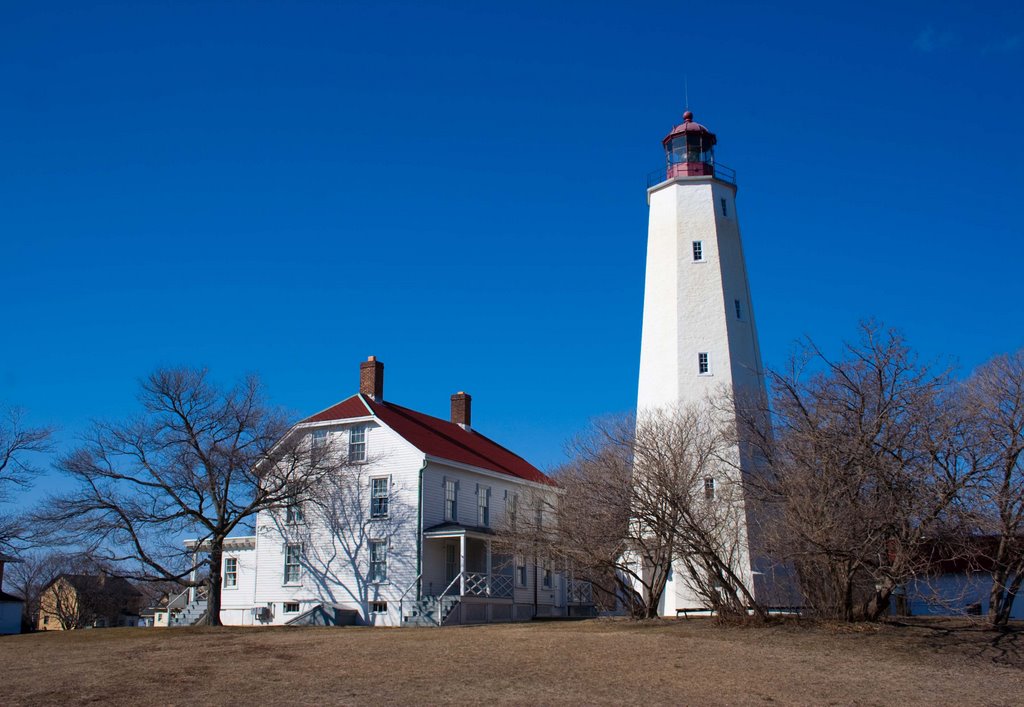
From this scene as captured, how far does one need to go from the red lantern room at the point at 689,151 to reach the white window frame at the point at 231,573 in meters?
20.7

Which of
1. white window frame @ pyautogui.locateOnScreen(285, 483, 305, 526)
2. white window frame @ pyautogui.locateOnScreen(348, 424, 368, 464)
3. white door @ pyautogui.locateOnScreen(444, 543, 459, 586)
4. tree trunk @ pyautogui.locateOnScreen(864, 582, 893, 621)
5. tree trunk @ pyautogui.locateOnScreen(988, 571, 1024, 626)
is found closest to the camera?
tree trunk @ pyautogui.locateOnScreen(864, 582, 893, 621)

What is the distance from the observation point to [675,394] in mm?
30688

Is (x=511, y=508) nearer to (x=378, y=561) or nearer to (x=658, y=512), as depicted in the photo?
(x=378, y=561)

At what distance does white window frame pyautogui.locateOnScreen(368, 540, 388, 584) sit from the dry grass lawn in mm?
8060

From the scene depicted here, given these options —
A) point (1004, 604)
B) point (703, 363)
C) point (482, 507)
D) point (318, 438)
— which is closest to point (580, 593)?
point (482, 507)

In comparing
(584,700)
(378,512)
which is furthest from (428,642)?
(378,512)

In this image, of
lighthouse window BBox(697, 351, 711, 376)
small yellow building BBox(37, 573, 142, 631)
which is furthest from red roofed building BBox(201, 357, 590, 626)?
small yellow building BBox(37, 573, 142, 631)

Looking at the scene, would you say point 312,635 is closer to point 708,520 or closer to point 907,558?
point 708,520

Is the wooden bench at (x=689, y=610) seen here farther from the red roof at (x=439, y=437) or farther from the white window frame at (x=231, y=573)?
the white window frame at (x=231, y=573)

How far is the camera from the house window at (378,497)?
32406mm

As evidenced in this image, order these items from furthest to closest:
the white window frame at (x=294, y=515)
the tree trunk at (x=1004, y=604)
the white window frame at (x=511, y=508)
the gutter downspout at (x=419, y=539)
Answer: the white window frame at (x=294, y=515), the white window frame at (x=511, y=508), the gutter downspout at (x=419, y=539), the tree trunk at (x=1004, y=604)

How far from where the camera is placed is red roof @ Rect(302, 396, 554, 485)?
3319 centimetres

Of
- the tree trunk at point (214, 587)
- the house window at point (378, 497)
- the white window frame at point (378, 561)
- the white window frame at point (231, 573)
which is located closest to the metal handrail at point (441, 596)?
the white window frame at point (378, 561)

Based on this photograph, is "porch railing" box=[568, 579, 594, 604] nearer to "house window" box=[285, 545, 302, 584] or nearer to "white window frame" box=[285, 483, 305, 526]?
"house window" box=[285, 545, 302, 584]
